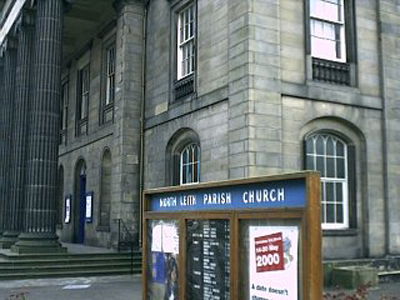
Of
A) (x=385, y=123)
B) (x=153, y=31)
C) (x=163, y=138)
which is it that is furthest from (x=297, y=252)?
(x=153, y=31)

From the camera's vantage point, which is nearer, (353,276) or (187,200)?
(187,200)

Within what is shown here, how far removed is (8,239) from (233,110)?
11.5 m

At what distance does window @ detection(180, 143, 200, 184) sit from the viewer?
15.9 meters

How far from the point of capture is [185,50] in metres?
16.8

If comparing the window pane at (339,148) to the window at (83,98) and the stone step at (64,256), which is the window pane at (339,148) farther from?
the window at (83,98)

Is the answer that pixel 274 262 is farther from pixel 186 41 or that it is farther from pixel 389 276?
pixel 186 41

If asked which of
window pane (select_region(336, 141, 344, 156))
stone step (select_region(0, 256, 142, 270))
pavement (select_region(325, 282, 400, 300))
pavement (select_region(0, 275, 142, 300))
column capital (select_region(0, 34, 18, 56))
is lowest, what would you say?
pavement (select_region(0, 275, 142, 300))

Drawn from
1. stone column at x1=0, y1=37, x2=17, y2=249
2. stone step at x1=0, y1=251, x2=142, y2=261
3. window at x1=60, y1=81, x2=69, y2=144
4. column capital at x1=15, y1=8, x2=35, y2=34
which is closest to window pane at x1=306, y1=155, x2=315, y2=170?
stone step at x1=0, y1=251, x2=142, y2=261

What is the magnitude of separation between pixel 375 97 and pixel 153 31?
314 inches

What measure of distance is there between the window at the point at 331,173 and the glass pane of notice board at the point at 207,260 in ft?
28.2

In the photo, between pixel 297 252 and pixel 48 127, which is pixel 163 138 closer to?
pixel 48 127

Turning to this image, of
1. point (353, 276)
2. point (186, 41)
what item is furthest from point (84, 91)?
point (353, 276)

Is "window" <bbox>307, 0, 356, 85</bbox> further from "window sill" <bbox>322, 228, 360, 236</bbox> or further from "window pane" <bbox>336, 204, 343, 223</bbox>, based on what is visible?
"window sill" <bbox>322, 228, 360, 236</bbox>

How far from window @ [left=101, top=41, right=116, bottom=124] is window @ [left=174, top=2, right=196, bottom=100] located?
5.18 m
